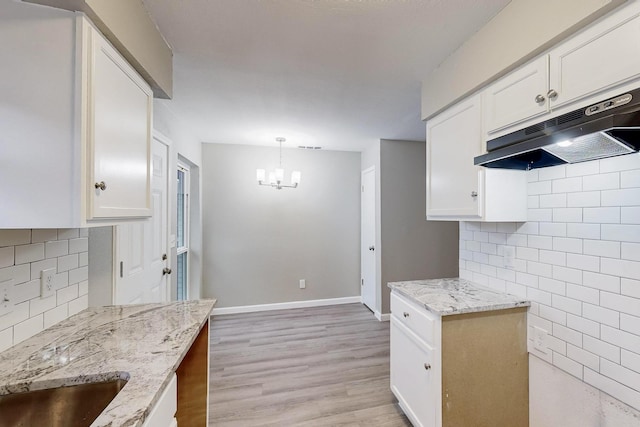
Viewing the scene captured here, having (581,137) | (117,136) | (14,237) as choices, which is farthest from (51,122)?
(581,137)

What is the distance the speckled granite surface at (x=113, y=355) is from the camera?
78cm

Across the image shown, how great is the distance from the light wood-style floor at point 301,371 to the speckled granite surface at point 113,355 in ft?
3.55

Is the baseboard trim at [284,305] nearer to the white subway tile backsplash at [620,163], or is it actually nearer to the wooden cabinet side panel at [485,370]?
the wooden cabinet side panel at [485,370]

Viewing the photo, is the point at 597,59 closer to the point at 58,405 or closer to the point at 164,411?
the point at 164,411

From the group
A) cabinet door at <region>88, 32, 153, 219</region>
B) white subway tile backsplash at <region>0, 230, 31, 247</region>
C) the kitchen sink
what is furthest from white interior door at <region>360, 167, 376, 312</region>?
white subway tile backsplash at <region>0, 230, 31, 247</region>

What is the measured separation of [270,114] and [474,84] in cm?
178

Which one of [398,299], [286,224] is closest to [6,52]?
[398,299]

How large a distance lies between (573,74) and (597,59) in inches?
3.3

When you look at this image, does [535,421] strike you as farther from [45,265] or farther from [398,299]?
[45,265]

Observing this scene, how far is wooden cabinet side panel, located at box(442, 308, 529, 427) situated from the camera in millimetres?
1469

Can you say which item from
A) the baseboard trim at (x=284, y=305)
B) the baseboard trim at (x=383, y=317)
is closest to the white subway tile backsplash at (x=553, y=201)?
the baseboard trim at (x=383, y=317)

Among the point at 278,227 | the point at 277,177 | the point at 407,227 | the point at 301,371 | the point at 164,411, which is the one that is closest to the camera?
the point at 164,411

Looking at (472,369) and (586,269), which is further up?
(586,269)

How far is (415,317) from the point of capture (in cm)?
164
